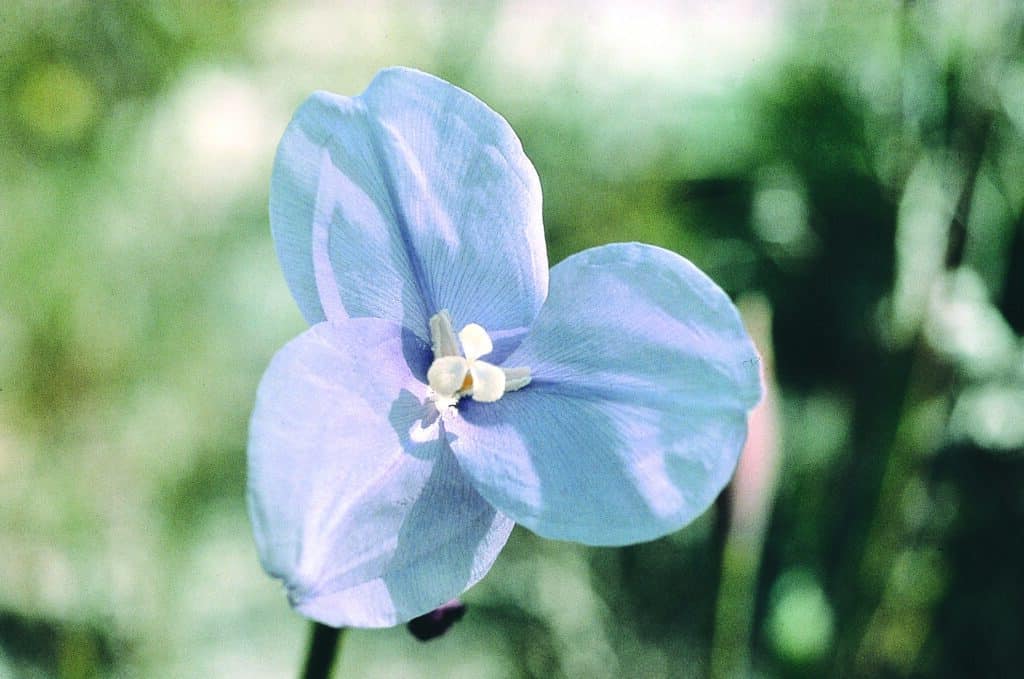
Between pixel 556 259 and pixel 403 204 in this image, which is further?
pixel 556 259

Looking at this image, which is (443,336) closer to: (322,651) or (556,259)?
(322,651)

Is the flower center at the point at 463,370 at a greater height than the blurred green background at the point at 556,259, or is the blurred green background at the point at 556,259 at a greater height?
the flower center at the point at 463,370

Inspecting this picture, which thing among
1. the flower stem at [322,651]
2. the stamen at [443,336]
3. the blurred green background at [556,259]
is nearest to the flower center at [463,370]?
the stamen at [443,336]

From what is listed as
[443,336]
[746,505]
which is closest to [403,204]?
[443,336]

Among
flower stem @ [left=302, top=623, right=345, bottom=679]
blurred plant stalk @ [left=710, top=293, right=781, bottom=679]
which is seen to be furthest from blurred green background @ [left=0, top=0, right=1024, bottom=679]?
flower stem @ [left=302, top=623, right=345, bottom=679]

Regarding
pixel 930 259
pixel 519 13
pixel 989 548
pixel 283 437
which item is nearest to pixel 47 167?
pixel 519 13

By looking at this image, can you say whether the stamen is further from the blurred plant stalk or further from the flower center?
the blurred plant stalk

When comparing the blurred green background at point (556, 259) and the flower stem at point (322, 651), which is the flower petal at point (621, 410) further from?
the blurred green background at point (556, 259)
